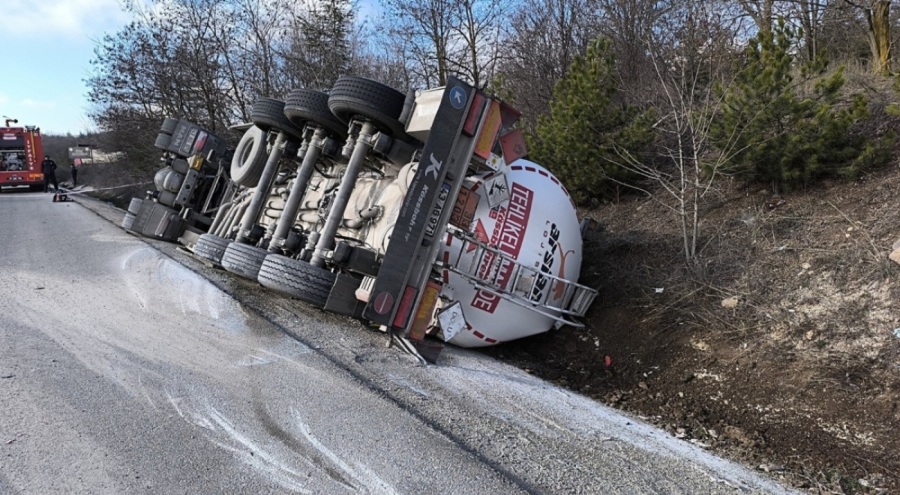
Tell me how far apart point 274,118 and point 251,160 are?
1203 millimetres

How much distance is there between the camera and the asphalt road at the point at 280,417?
9.08 ft

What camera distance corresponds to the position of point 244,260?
18.2 feet

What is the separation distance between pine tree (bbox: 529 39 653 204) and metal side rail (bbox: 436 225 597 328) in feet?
9.68

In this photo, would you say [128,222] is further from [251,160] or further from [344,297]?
[344,297]

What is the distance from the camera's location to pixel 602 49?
26.7 ft

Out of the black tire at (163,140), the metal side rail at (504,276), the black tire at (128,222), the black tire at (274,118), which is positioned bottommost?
the black tire at (128,222)

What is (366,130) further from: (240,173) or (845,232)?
(845,232)

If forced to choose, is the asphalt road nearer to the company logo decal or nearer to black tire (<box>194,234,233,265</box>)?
the company logo decal

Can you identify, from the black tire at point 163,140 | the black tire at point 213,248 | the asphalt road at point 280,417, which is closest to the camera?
the asphalt road at point 280,417

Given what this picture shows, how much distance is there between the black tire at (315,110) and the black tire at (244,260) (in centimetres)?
130

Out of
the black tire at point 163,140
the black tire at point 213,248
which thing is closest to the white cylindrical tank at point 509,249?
the black tire at point 213,248

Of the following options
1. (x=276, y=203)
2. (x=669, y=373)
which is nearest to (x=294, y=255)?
(x=276, y=203)

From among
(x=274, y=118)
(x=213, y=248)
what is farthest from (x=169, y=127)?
(x=274, y=118)

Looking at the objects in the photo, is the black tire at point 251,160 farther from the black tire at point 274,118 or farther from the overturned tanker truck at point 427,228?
the overturned tanker truck at point 427,228
